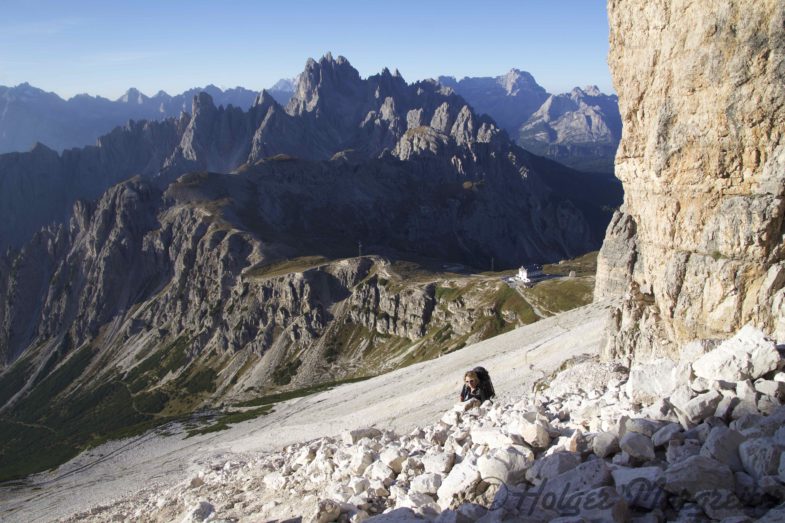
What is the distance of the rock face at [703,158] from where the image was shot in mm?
25906

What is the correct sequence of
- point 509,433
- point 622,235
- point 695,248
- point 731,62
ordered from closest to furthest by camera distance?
point 509,433
point 731,62
point 695,248
point 622,235

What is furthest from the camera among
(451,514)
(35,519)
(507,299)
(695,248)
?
(507,299)

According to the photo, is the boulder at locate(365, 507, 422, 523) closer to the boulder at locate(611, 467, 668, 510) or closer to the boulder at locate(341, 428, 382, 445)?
the boulder at locate(611, 467, 668, 510)

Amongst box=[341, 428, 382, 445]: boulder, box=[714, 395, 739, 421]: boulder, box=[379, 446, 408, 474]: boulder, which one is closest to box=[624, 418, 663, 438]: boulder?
box=[714, 395, 739, 421]: boulder

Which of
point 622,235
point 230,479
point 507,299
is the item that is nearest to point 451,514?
point 230,479

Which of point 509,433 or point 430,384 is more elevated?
point 509,433

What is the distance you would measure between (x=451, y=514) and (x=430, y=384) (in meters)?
62.2

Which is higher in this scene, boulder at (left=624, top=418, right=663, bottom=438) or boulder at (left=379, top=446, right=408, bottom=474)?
boulder at (left=624, top=418, right=663, bottom=438)

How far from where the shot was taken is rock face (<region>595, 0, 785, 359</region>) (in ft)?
85.0

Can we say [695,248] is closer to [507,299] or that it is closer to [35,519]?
[35,519]

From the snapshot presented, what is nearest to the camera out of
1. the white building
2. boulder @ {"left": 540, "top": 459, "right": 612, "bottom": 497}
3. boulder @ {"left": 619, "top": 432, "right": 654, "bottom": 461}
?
boulder @ {"left": 540, "top": 459, "right": 612, "bottom": 497}

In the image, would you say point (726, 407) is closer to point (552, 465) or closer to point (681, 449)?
point (681, 449)

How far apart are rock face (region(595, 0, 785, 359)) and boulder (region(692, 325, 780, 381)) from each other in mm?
6276

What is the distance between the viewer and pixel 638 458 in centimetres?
1445
